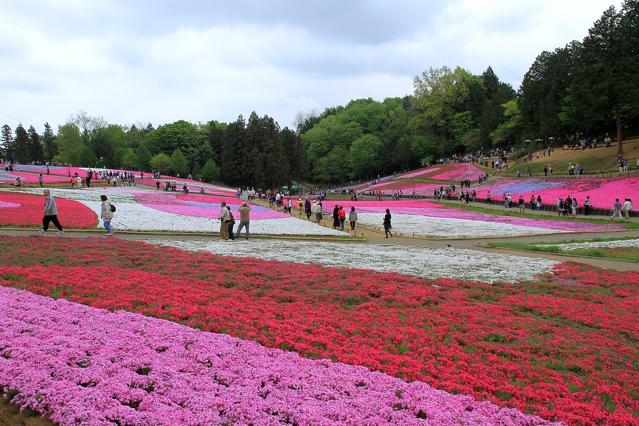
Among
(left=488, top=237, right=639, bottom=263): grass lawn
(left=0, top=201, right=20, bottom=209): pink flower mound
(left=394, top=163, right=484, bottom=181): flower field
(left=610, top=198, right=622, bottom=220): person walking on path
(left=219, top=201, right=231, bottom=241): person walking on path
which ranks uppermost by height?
(left=394, top=163, right=484, bottom=181): flower field

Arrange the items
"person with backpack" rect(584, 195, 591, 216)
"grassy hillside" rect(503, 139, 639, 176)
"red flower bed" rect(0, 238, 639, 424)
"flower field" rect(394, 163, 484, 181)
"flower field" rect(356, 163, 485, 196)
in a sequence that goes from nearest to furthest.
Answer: "red flower bed" rect(0, 238, 639, 424), "person with backpack" rect(584, 195, 591, 216), "grassy hillside" rect(503, 139, 639, 176), "flower field" rect(356, 163, 485, 196), "flower field" rect(394, 163, 484, 181)

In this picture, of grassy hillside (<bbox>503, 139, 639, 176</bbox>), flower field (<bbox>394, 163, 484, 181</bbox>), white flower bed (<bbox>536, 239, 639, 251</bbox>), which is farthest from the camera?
flower field (<bbox>394, 163, 484, 181</bbox>)

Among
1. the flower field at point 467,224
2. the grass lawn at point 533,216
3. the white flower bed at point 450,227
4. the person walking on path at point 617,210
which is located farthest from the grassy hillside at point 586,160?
the white flower bed at point 450,227

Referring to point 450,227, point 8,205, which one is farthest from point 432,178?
point 8,205

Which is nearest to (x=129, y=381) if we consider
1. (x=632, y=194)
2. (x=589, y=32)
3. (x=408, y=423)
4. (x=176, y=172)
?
(x=408, y=423)

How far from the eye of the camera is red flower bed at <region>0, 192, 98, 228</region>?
87.5 feet

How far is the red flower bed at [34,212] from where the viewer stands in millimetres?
26672

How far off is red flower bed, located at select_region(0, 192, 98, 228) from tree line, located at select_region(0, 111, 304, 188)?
195 ft

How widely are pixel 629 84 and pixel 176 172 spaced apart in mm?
92757

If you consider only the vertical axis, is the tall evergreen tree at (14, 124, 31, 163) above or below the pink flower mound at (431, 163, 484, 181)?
above

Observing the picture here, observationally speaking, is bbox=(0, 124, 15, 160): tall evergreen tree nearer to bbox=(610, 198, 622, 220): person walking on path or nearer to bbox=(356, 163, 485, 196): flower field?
bbox=(356, 163, 485, 196): flower field

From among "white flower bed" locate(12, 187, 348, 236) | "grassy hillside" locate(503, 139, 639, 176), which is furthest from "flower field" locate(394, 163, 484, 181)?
"white flower bed" locate(12, 187, 348, 236)

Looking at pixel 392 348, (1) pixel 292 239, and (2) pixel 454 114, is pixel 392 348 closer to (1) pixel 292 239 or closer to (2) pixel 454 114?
(1) pixel 292 239

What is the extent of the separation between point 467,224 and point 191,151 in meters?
103
